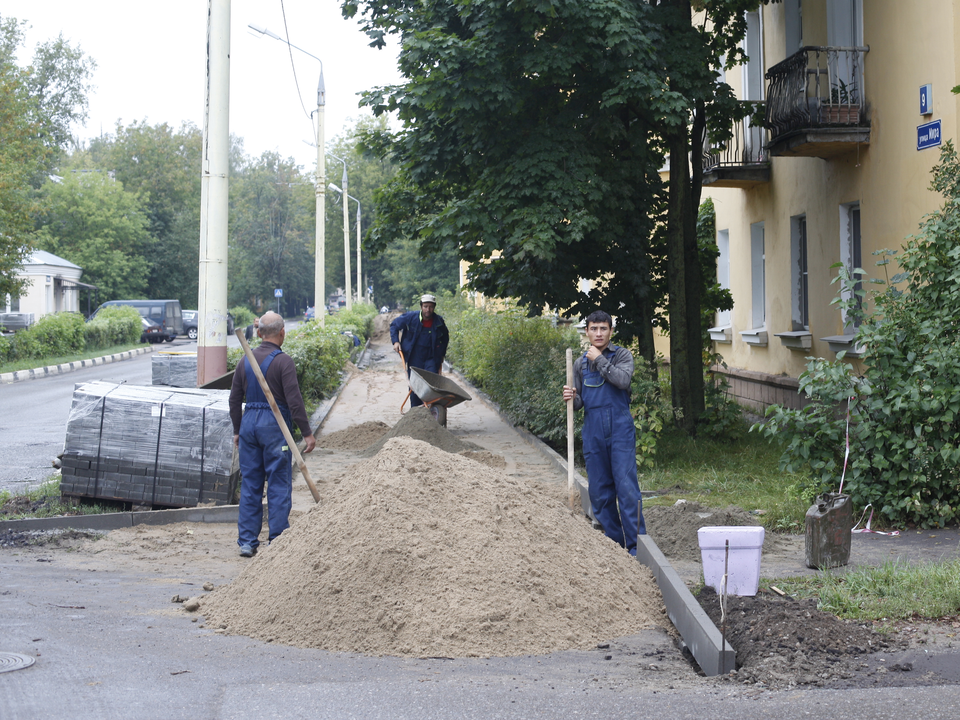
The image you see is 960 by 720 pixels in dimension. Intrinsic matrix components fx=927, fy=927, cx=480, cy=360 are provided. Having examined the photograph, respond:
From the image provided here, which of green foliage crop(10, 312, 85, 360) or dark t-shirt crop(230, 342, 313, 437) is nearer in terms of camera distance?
dark t-shirt crop(230, 342, 313, 437)

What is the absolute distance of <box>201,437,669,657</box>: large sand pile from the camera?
491 centimetres

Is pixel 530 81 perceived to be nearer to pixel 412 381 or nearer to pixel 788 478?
pixel 412 381

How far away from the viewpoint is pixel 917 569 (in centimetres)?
588

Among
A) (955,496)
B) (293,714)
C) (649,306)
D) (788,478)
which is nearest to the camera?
(293,714)

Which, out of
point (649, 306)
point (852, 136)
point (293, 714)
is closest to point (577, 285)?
point (649, 306)

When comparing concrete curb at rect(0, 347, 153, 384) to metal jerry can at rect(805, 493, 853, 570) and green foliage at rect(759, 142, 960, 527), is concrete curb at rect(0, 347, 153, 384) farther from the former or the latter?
metal jerry can at rect(805, 493, 853, 570)

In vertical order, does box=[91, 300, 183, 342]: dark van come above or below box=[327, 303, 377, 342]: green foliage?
above

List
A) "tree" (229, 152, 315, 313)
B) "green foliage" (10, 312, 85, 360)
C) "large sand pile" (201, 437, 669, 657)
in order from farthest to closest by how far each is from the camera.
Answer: "tree" (229, 152, 315, 313)
"green foliage" (10, 312, 85, 360)
"large sand pile" (201, 437, 669, 657)

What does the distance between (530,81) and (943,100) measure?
14.9 ft

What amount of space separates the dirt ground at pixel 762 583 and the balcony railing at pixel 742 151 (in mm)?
6203

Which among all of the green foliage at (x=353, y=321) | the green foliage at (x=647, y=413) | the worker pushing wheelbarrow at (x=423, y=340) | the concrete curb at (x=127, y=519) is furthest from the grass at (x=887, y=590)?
the green foliage at (x=353, y=321)

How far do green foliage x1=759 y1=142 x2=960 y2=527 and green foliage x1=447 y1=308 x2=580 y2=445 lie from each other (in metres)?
4.33

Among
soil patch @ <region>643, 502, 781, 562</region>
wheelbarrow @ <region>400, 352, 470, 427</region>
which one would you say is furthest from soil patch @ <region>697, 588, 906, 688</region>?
wheelbarrow @ <region>400, 352, 470, 427</region>

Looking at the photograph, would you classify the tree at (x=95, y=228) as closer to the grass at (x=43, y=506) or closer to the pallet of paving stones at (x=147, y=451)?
the grass at (x=43, y=506)
